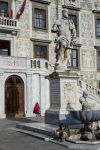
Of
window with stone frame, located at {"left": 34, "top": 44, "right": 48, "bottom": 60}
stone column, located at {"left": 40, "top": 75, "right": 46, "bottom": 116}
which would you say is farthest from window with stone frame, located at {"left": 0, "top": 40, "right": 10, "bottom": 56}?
stone column, located at {"left": 40, "top": 75, "right": 46, "bottom": 116}

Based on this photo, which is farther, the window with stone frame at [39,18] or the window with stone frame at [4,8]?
the window with stone frame at [39,18]

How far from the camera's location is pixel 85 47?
33.4m

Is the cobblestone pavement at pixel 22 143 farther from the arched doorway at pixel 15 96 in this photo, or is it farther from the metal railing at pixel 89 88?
the metal railing at pixel 89 88

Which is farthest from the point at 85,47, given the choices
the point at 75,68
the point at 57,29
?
the point at 57,29

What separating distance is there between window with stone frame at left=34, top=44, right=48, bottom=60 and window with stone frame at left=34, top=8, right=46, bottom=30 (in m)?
1.69

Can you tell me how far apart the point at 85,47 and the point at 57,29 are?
56.3ft

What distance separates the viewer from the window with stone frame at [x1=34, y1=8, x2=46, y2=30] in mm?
30547

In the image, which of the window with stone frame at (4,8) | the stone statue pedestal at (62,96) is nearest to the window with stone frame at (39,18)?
the window with stone frame at (4,8)

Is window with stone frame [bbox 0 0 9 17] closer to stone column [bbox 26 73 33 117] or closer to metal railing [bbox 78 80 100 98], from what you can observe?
stone column [bbox 26 73 33 117]

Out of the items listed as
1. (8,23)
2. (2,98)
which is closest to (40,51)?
(8,23)

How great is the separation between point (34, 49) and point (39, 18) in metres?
2.94

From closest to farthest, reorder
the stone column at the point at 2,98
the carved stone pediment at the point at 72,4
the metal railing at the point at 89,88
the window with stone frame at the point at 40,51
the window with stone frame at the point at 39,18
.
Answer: the stone column at the point at 2,98, the metal railing at the point at 89,88, the window with stone frame at the point at 40,51, the window with stone frame at the point at 39,18, the carved stone pediment at the point at 72,4

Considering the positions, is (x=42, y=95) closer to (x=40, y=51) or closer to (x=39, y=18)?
(x=40, y=51)

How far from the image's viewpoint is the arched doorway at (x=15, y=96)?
26.5 meters
